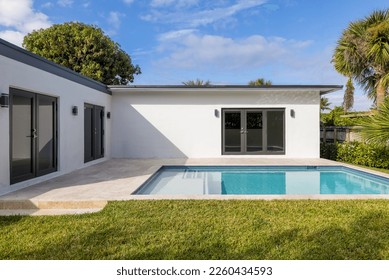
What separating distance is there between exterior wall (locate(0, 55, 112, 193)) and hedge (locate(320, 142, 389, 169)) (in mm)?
10164

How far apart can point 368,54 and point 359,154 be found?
488 cm

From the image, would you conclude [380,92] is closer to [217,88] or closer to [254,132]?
[254,132]

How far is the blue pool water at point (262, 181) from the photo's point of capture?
718 cm

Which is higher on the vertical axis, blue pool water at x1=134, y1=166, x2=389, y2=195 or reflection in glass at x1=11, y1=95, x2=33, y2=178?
reflection in glass at x1=11, y1=95, x2=33, y2=178

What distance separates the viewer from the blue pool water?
7176 mm

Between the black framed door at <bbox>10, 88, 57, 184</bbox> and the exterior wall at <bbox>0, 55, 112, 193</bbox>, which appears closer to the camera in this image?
the exterior wall at <bbox>0, 55, 112, 193</bbox>

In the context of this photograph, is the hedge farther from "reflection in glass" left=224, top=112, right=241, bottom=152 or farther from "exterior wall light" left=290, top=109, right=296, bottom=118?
"reflection in glass" left=224, top=112, right=241, bottom=152

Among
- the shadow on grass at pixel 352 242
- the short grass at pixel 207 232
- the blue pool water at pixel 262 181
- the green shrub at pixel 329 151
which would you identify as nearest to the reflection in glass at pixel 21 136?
the short grass at pixel 207 232

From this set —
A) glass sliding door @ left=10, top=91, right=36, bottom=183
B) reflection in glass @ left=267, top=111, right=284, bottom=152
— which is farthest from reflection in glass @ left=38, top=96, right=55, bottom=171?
reflection in glass @ left=267, top=111, right=284, bottom=152

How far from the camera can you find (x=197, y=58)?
25.4 metres

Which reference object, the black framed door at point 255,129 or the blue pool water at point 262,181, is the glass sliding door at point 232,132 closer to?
the black framed door at point 255,129

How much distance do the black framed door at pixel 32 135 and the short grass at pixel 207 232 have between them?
2473mm

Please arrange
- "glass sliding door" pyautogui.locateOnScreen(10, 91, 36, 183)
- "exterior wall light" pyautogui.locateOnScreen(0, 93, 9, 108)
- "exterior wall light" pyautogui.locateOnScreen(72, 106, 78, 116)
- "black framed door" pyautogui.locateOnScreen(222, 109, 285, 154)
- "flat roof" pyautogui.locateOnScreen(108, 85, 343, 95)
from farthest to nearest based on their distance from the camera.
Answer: "black framed door" pyautogui.locateOnScreen(222, 109, 285, 154) → "flat roof" pyautogui.locateOnScreen(108, 85, 343, 95) → "exterior wall light" pyautogui.locateOnScreen(72, 106, 78, 116) → "glass sliding door" pyautogui.locateOnScreen(10, 91, 36, 183) → "exterior wall light" pyautogui.locateOnScreen(0, 93, 9, 108)
